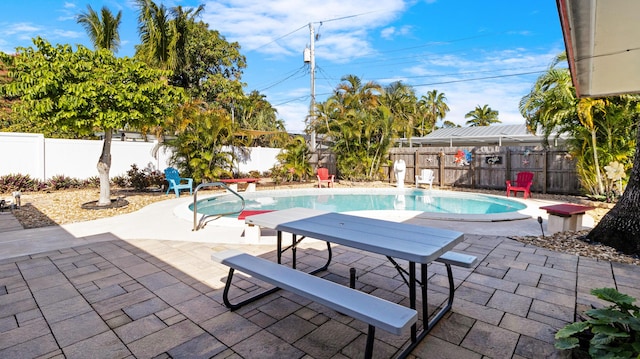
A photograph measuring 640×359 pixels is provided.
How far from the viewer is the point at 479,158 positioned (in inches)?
500

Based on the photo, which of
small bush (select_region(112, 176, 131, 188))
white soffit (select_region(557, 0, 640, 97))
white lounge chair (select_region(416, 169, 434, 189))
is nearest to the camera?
white soffit (select_region(557, 0, 640, 97))

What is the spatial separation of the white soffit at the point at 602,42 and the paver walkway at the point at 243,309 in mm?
2054

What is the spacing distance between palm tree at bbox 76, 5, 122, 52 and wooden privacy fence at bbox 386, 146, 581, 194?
12.7 m

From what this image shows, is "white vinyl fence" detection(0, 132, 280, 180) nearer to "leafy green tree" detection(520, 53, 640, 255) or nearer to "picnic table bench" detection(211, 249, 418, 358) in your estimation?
"picnic table bench" detection(211, 249, 418, 358)

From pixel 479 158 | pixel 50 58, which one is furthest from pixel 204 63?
pixel 479 158

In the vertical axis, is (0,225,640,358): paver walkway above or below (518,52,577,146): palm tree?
below

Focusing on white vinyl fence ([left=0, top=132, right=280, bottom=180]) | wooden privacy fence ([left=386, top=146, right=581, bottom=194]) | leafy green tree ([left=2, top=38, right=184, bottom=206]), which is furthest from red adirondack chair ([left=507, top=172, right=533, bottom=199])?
white vinyl fence ([left=0, top=132, right=280, bottom=180])

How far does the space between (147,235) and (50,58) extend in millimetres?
4507

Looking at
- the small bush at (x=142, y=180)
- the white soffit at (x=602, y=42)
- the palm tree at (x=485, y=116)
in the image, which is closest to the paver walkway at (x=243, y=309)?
the white soffit at (x=602, y=42)

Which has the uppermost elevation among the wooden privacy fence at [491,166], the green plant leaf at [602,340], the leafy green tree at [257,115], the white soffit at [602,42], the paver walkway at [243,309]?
the leafy green tree at [257,115]

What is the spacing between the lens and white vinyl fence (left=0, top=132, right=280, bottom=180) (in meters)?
10.6

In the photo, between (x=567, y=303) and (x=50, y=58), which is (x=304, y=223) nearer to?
(x=567, y=303)

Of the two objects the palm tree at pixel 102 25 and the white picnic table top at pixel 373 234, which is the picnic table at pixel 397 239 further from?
the palm tree at pixel 102 25

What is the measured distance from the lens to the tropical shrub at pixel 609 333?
186 centimetres
